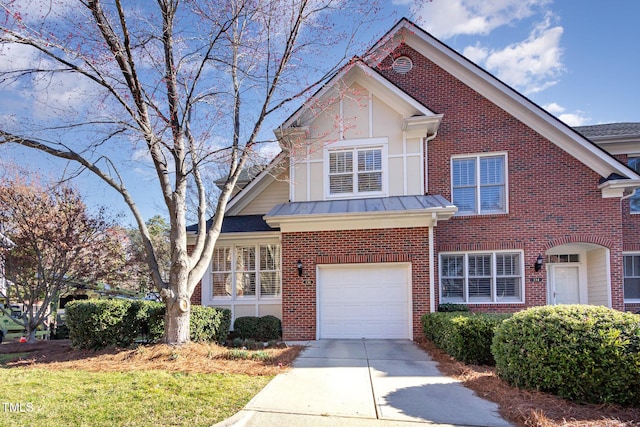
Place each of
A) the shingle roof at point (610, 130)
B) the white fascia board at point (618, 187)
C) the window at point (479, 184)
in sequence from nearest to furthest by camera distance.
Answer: the white fascia board at point (618, 187)
the window at point (479, 184)
the shingle roof at point (610, 130)

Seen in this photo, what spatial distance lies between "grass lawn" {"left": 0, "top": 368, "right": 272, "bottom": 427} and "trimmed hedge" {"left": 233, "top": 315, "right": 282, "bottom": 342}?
186 inches

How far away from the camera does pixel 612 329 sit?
4.90 m

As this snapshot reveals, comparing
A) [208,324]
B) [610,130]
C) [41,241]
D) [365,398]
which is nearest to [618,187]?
[610,130]

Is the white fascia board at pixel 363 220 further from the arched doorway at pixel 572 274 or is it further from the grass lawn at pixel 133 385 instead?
the arched doorway at pixel 572 274

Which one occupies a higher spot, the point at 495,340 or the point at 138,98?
the point at 138,98

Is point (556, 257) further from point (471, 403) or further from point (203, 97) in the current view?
point (203, 97)

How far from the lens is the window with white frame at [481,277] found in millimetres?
11602

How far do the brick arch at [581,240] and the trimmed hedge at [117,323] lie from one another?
10364 mm

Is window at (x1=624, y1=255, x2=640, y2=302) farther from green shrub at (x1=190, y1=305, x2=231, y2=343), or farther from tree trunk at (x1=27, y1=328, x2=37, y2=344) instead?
tree trunk at (x1=27, y1=328, x2=37, y2=344)

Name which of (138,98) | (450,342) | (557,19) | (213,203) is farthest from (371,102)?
(213,203)

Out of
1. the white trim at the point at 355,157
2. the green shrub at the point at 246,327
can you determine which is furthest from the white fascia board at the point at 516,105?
the green shrub at the point at 246,327

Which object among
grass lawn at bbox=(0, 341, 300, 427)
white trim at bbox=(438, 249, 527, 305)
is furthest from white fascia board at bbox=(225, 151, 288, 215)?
white trim at bbox=(438, 249, 527, 305)

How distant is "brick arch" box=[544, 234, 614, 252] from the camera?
11.1 m

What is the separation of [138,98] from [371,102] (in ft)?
21.5
